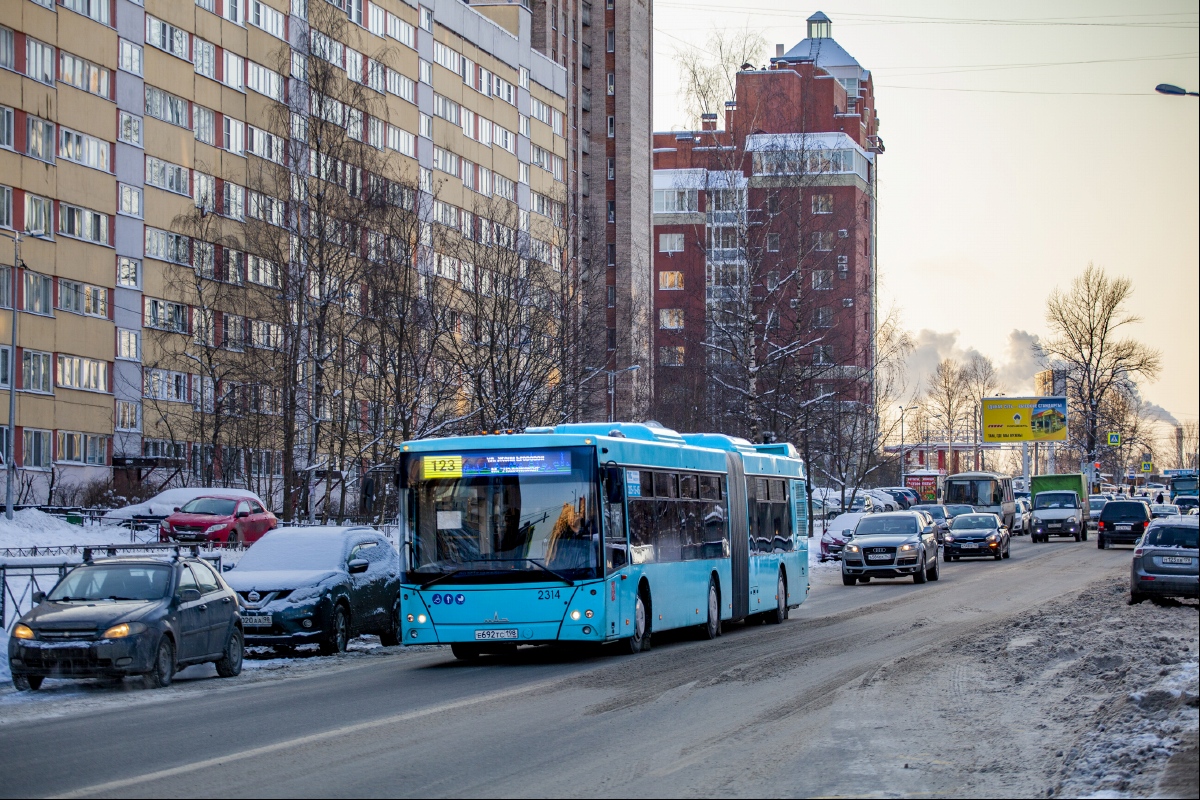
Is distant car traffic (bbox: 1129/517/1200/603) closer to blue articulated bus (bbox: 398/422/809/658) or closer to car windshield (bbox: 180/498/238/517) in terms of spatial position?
blue articulated bus (bbox: 398/422/809/658)

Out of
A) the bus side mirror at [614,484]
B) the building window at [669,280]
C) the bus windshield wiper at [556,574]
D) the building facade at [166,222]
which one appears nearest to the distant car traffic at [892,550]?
the building facade at [166,222]

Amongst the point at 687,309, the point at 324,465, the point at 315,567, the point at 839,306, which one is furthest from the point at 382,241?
the point at 315,567

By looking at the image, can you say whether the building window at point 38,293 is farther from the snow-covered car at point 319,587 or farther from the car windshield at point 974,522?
the snow-covered car at point 319,587

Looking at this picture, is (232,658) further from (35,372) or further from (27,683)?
(35,372)

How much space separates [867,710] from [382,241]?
3783 cm

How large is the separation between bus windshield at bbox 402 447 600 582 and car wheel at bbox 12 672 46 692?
455cm

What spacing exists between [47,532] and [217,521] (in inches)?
174

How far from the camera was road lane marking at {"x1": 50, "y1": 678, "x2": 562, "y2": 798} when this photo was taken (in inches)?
380

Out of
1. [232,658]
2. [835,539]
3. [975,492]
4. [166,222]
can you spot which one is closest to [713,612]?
[232,658]

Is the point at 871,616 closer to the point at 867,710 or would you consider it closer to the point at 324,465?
the point at 867,710

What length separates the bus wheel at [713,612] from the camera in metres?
22.9

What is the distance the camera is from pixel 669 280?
131750mm

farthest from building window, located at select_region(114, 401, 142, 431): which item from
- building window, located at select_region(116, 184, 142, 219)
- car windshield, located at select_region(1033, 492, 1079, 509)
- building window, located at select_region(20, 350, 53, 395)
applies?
car windshield, located at select_region(1033, 492, 1079, 509)

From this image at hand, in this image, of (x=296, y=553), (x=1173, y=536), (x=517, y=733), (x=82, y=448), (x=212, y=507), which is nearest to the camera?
(x=517, y=733)
